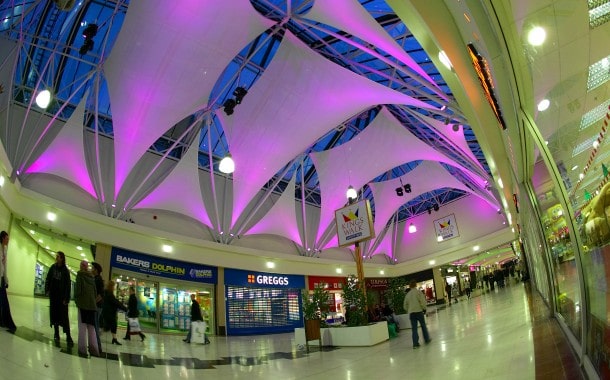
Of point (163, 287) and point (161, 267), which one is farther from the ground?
point (161, 267)

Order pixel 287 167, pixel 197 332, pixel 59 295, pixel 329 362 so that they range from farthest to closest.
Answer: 1. pixel 287 167
2. pixel 197 332
3. pixel 329 362
4. pixel 59 295

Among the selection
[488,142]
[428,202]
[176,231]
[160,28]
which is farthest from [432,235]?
[160,28]

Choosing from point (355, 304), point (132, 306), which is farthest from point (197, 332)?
point (355, 304)

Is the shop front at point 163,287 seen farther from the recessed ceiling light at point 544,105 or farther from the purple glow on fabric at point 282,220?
the recessed ceiling light at point 544,105

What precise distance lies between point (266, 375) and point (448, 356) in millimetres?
2983

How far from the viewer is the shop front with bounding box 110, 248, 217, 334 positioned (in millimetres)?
16656

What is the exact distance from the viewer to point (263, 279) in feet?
78.6

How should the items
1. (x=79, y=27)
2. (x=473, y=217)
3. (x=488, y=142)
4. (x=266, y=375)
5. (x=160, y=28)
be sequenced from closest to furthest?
1. (x=266, y=375)
2. (x=488, y=142)
3. (x=160, y=28)
4. (x=79, y=27)
5. (x=473, y=217)

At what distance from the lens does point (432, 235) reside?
122 ft

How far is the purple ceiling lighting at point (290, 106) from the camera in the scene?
15914 millimetres

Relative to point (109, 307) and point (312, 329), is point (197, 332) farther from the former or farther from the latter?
point (109, 307)

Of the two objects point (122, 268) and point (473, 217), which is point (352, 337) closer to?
point (122, 268)

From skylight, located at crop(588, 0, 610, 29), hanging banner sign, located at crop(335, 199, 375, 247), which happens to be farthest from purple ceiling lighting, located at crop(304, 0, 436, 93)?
skylight, located at crop(588, 0, 610, 29)

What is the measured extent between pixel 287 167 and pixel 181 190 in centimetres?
767
